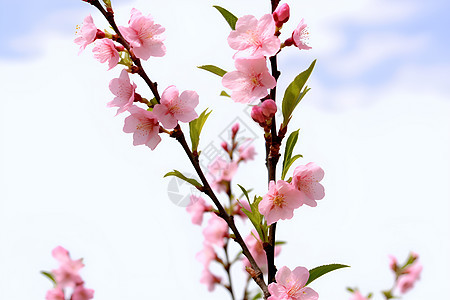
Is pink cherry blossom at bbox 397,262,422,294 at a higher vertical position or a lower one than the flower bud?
higher

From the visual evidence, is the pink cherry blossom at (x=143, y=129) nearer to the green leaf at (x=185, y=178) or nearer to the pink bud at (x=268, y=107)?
the green leaf at (x=185, y=178)

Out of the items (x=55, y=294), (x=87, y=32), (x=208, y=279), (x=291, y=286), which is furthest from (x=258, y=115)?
(x=208, y=279)

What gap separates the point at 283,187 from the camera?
4.20 ft

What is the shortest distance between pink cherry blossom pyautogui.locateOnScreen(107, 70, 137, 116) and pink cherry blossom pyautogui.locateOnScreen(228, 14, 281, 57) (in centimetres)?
34

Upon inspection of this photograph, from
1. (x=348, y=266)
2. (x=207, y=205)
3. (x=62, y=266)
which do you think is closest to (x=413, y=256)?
(x=207, y=205)

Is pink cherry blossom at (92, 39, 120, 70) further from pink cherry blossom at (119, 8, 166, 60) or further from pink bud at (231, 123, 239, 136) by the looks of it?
pink bud at (231, 123, 239, 136)

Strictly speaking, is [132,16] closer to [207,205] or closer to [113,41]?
[113,41]

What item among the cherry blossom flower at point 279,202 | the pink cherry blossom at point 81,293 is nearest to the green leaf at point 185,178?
the cherry blossom flower at point 279,202

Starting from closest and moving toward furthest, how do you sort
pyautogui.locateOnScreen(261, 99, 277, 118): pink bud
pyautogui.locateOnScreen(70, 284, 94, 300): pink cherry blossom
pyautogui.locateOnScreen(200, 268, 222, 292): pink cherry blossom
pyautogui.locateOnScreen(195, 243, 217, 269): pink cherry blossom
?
1. pyautogui.locateOnScreen(261, 99, 277, 118): pink bud
2. pyautogui.locateOnScreen(70, 284, 94, 300): pink cherry blossom
3. pyautogui.locateOnScreen(195, 243, 217, 269): pink cherry blossom
4. pyautogui.locateOnScreen(200, 268, 222, 292): pink cherry blossom

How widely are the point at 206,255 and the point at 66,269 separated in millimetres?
1124

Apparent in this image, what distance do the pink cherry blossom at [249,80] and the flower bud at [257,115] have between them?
39 millimetres

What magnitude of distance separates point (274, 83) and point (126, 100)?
47 centimetres

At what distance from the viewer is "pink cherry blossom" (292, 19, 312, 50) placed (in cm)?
136

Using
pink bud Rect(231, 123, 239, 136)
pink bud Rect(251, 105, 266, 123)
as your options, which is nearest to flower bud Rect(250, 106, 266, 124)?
pink bud Rect(251, 105, 266, 123)
